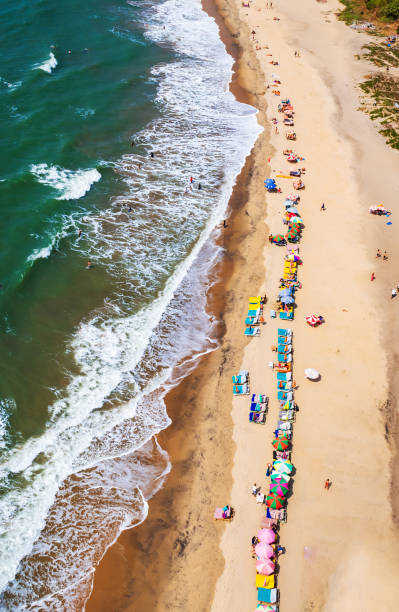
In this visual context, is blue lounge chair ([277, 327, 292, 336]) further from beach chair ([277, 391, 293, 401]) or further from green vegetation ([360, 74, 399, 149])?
green vegetation ([360, 74, 399, 149])

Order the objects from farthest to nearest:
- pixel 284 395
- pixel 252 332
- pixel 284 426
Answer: pixel 252 332 → pixel 284 395 → pixel 284 426

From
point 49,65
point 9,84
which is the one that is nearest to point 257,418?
point 9,84

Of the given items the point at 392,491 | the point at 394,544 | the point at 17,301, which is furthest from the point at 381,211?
the point at 17,301

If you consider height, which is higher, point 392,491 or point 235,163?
point 235,163

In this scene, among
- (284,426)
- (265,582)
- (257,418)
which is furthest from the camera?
(257,418)

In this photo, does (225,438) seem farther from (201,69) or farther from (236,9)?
(236,9)

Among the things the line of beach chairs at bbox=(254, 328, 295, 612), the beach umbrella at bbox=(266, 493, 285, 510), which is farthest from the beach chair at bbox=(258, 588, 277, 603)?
the beach umbrella at bbox=(266, 493, 285, 510)

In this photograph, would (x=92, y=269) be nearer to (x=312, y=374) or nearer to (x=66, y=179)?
(x=66, y=179)
